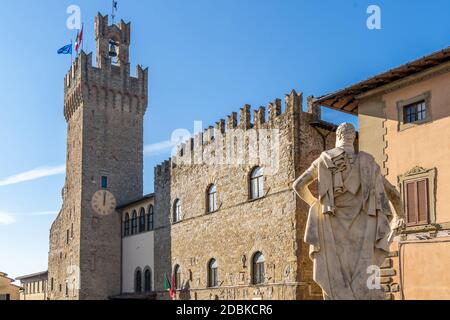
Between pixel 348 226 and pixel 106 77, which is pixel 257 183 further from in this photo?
pixel 348 226

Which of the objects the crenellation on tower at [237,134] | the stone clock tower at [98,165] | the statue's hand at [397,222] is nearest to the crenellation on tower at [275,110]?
the crenellation on tower at [237,134]

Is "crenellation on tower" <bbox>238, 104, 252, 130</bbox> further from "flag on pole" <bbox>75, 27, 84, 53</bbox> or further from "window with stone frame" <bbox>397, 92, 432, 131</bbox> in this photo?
"flag on pole" <bbox>75, 27, 84, 53</bbox>

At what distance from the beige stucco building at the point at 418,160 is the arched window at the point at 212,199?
1190cm

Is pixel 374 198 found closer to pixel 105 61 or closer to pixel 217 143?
pixel 217 143

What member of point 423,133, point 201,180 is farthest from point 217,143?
point 423,133

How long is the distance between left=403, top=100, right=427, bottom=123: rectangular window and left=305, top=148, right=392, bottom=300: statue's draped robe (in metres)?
13.4

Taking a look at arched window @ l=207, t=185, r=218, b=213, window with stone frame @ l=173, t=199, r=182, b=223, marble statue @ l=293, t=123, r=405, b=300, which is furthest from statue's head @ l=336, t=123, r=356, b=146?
window with stone frame @ l=173, t=199, r=182, b=223

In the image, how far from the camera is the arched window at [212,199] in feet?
98.8

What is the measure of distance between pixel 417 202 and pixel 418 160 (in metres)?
1.21

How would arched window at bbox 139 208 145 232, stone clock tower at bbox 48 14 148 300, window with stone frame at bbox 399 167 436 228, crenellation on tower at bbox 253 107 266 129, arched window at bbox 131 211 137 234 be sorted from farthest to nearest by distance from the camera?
1. stone clock tower at bbox 48 14 148 300
2. arched window at bbox 131 211 137 234
3. arched window at bbox 139 208 145 232
4. crenellation on tower at bbox 253 107 266 129
5. window with stone frame at bbox 399 167 436 228

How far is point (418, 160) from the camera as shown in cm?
1778

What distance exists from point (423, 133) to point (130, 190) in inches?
1070

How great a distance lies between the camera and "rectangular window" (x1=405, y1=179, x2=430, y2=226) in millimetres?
17297
